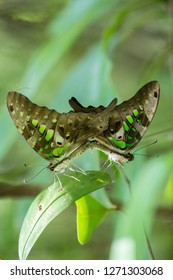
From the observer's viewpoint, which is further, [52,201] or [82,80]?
[82,80]

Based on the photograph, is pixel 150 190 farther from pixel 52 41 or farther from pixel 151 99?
pixel 52 41

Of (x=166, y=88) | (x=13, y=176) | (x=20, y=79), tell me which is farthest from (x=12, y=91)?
(x=166, y=88)

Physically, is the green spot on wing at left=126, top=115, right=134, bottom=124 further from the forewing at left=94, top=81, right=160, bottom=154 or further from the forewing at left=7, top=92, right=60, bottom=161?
the forewing at left=7, top=92, right=60, bottom=161

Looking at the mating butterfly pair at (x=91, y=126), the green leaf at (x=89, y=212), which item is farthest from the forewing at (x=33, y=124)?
the green leaf at (x=89, y=212)

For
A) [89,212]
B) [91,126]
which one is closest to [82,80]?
[91,126]

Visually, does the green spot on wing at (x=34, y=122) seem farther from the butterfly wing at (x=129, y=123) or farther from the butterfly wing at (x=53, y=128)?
the butterfly wing at (x=129, y=123)

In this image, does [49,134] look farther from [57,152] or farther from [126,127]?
[126,127]

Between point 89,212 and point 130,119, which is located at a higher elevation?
point 130,119
